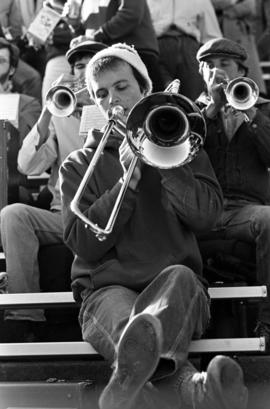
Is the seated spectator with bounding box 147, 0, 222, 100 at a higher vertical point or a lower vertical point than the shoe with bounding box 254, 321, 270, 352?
higher

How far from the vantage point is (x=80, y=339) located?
5363mm

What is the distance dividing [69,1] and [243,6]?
1361 mm

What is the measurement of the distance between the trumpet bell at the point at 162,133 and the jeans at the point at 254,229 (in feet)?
2.69

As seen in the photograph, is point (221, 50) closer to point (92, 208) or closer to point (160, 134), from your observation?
point (160, 134)

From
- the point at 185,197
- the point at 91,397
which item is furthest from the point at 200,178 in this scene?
the point at 91,397

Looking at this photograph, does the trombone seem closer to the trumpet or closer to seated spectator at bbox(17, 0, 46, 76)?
the trumpet

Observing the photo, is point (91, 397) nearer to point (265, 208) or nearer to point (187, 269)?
point (187, 269)

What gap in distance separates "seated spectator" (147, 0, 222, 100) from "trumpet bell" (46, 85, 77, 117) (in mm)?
1590

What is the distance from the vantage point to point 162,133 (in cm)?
454

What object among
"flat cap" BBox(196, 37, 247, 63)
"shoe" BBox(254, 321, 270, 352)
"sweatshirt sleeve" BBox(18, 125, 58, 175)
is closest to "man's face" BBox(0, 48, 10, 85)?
"sweatshirt sleeve" BBox(18, 125, 58, 175)

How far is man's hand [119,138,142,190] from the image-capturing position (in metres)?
4.54

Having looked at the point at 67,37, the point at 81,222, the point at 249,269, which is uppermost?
the point at 67,37

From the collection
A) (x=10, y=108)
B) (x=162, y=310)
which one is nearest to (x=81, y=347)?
(x=162, y=310)

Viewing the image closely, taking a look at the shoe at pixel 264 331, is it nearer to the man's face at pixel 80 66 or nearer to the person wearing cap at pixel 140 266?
the person wearing cap at pixel 140 266
